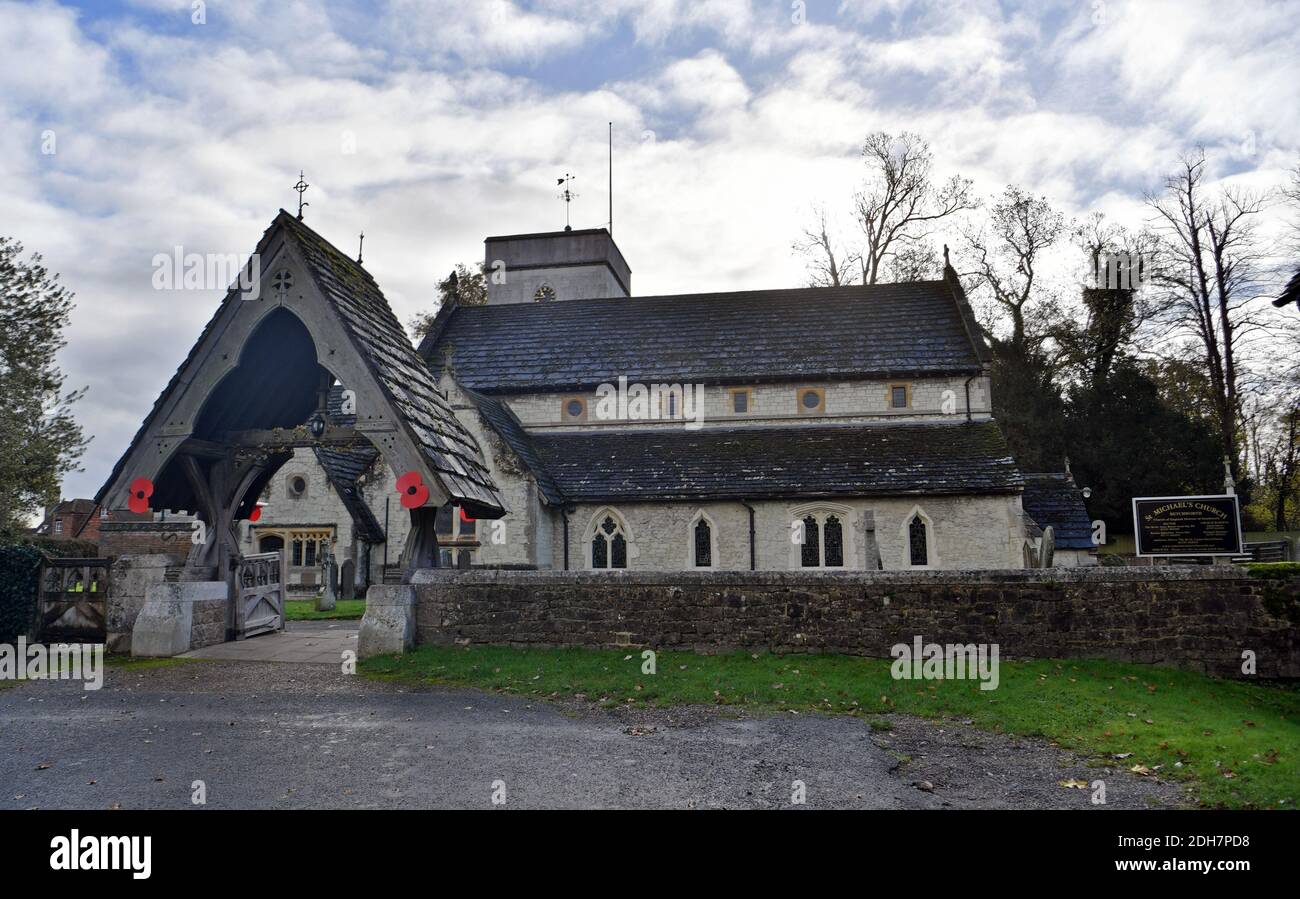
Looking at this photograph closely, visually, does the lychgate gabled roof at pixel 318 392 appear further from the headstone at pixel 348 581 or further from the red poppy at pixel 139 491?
the headstone at pixel 348 581

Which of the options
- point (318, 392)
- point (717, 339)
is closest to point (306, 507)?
point (717, 339)

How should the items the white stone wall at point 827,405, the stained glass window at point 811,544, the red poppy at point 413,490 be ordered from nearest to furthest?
the red poppy at point 413,490, the stained glass window at point 811,544, the white stone wall at point 827,405

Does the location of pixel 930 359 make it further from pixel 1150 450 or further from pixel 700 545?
pixel 1150 450

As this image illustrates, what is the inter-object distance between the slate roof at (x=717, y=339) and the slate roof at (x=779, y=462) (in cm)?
185

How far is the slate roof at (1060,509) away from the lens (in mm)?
26312

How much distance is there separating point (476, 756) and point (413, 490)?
4368mm

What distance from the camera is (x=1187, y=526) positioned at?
16281mm

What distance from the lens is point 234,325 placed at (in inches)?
460

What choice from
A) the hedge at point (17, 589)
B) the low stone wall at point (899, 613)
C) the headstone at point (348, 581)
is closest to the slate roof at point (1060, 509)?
the low stone wall at point (899, 613)

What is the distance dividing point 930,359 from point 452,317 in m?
16.6

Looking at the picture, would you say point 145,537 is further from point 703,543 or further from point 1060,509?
point 1060,509

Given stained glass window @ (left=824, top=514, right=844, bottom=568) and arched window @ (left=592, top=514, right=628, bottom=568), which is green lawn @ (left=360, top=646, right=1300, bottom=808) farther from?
arched window @ (left=592, top=514, right=628, bottom=568)

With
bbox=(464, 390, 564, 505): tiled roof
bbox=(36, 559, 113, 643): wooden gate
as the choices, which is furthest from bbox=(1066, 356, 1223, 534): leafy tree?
bbox=(36, 559, 113, 643): wooden gate

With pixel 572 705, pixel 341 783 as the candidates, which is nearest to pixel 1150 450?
pixel 572 705
